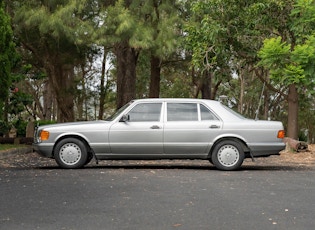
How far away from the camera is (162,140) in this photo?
38.4ft

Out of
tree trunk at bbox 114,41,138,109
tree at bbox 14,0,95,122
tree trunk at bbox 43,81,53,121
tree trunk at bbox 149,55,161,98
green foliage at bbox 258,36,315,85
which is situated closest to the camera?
green foliage at bbox 258,36,315,85

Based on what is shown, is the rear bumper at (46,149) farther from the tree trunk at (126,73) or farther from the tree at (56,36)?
the tree trunk at (126,73)

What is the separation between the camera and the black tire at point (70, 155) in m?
11.6

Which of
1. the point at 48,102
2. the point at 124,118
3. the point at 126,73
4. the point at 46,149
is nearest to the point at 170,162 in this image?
the point at 124,118

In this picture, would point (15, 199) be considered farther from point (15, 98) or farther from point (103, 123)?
point (15, 98)

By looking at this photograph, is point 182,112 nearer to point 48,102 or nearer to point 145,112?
point 145,112

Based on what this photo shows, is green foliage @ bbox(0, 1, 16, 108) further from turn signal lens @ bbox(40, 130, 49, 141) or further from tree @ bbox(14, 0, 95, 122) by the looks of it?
turn signal lens @ bbox(40, 130, 49, 141)

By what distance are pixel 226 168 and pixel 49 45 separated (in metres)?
14.4

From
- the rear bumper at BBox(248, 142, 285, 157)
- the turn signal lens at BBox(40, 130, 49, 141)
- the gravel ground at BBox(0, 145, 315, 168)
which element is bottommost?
the gravel ground at BBox(0, 145, 315, 168)

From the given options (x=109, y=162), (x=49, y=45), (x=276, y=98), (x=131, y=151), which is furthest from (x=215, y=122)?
(x=276, y=98)

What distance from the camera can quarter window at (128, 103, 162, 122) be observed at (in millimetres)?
11891

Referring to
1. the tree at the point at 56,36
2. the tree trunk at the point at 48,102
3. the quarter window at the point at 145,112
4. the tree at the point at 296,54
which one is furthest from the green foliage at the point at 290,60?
the tree trunk at the point at 48,102

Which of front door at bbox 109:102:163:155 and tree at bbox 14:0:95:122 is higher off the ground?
tree at bbox 14:0:95:122

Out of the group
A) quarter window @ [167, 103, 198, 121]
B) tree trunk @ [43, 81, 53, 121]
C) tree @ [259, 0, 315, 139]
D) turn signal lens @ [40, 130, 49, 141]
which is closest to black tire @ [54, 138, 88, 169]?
turn signal lens @ [40, 130, 49, 141]
